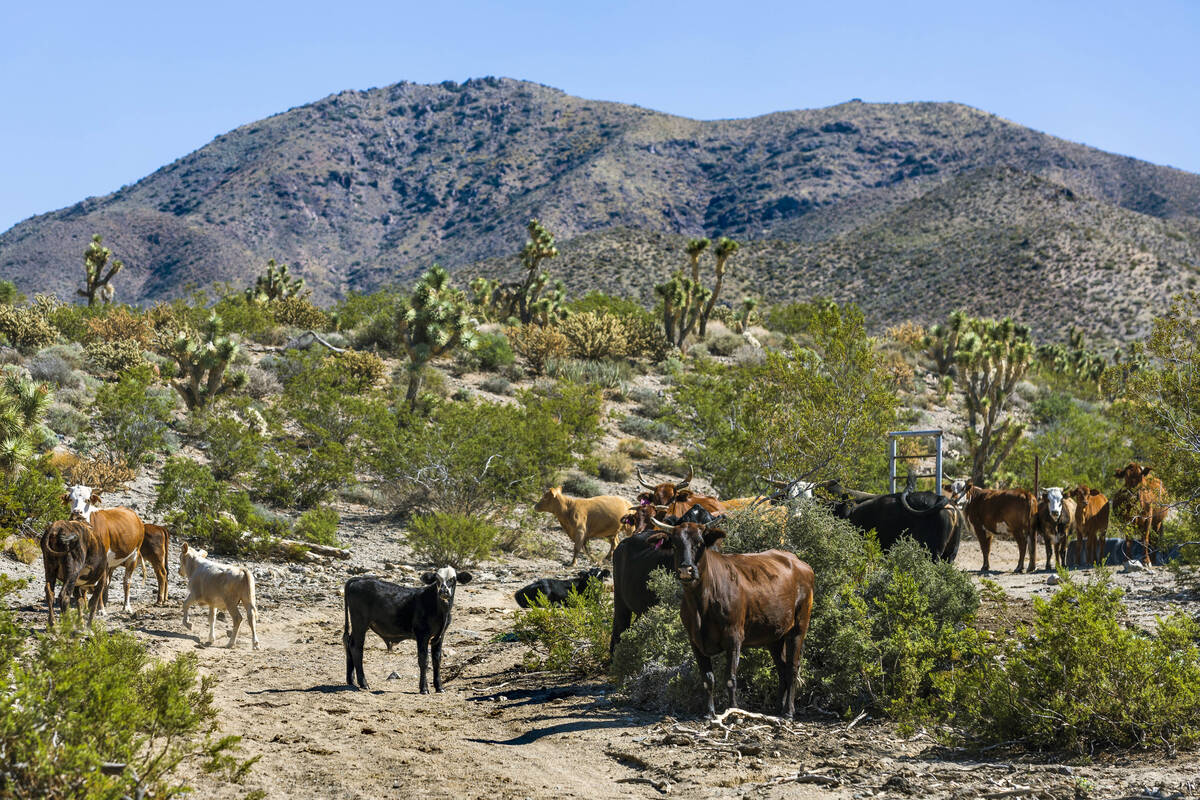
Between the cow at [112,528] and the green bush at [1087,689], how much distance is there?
9.71 m

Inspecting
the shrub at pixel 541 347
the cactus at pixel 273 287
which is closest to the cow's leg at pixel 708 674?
the shrub at pixel 541 347

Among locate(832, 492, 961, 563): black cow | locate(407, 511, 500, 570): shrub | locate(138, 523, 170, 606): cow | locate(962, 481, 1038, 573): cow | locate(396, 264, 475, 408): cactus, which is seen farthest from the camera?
locate(396, 264, 475, 408): cactus

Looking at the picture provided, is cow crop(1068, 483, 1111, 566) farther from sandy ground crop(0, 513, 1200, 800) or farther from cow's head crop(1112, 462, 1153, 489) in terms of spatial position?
A: sandy ground crop(0, 513, 1200, 800)

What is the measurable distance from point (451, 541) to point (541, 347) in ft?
69.0

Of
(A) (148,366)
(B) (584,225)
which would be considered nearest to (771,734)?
(A) (148,366)

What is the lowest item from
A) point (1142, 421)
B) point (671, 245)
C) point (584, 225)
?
point (1142, 421)

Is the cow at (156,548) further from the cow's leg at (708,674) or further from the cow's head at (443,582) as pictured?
the cow's leg at (708,674)

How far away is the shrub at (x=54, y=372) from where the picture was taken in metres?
27.4

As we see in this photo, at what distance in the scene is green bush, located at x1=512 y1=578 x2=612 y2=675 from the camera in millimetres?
11820

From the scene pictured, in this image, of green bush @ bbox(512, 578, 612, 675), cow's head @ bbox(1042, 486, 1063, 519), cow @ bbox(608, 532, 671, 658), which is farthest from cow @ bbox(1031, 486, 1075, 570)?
cow @ bbox(608, 532, 671, 658)

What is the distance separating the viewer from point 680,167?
150375 millimetres

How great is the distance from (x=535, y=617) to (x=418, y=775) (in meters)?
4.57

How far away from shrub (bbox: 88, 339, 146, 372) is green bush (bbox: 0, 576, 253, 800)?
25.3m

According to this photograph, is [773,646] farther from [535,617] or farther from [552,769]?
[535,617]
